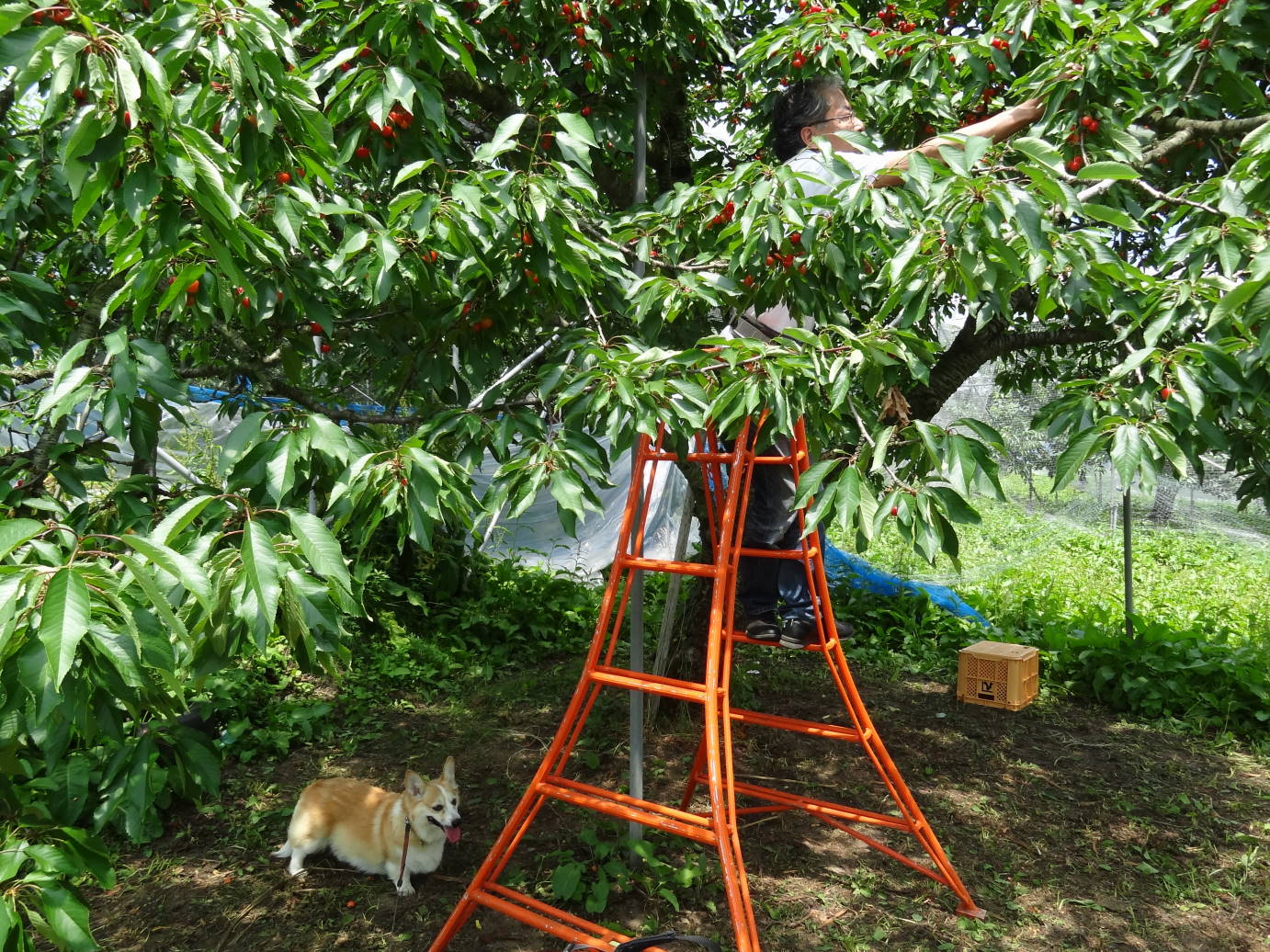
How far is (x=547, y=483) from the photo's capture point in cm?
182

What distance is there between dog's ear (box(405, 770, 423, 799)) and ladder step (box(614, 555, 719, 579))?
1.05m

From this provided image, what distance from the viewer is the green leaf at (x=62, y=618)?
96 cm

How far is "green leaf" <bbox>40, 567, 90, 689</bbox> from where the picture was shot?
3.14ft

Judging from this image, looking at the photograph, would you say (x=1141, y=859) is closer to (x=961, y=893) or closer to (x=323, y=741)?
(x=961, y=893)

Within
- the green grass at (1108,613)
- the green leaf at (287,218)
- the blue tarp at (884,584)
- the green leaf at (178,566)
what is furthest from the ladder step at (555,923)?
the blue tarp at (884,584)

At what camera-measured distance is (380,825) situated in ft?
9.16

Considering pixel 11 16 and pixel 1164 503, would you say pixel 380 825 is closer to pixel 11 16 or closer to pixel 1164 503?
pixel 11 16

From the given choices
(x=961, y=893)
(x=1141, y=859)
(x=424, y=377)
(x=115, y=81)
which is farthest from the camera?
(x=1141, y=859)

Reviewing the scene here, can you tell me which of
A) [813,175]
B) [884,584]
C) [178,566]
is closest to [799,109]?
[813,175]

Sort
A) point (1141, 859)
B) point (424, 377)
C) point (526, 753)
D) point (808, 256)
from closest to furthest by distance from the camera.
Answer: point (808, 256), point (424, 377), point (1141, 859), point (526, 753)

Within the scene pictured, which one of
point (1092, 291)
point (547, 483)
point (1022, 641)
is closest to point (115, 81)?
point (547, 483)

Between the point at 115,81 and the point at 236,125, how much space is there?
1.84ft

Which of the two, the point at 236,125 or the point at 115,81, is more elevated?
the point at 236,125

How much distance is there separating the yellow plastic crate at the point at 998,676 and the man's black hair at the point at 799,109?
2933mm
